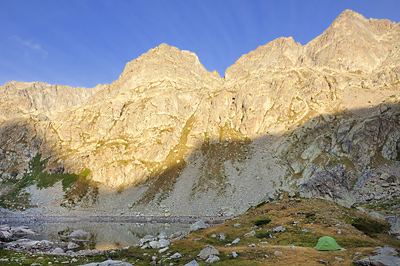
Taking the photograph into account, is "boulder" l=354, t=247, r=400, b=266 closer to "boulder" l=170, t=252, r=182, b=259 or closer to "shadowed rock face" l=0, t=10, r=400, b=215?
"boulder" l=170, t=252, r=182, b=259

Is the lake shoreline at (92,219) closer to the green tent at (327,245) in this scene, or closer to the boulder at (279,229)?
the boulder at (279,229)

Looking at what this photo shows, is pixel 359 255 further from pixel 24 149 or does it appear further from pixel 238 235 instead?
pixel 24 149

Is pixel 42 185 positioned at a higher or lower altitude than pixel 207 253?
higher

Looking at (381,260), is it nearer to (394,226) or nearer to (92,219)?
(394,226)

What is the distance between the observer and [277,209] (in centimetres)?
4425

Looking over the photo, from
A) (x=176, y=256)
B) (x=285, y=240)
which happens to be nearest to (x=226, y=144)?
(x=285, y=240)

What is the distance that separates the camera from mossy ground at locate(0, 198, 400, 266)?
22844mm

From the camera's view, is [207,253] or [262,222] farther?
[262,222]

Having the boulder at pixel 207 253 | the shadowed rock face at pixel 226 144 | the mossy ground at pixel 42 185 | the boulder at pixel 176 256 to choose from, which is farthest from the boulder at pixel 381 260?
the mossy ground at pixel 42 185

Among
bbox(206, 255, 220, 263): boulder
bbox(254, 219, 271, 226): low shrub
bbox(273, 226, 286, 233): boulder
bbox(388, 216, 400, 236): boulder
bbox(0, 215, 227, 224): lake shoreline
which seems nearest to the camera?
bbox(206, 255, 220, 263): boulder

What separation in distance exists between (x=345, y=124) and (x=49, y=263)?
144 metres

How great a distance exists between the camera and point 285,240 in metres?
30.6

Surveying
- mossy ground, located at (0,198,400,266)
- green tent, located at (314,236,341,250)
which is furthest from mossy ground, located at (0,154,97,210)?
green tent, located at (314,236,341,250)

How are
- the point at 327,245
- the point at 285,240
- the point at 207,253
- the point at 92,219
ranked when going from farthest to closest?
1. the point at 92,219
2. the point at 285,240
3. the point at 207,253
4. the point at 327,245
